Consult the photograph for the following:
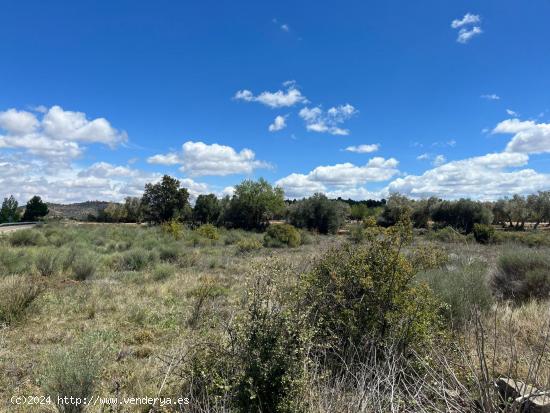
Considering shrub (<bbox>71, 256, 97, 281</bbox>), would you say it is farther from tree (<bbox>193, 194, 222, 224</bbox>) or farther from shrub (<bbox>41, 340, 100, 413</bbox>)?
tree (<bbox>193, 194, 222, 224</bbox>)

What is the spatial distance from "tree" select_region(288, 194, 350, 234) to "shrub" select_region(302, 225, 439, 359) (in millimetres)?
43301

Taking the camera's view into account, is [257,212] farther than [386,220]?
Yes

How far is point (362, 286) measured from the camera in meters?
5.14

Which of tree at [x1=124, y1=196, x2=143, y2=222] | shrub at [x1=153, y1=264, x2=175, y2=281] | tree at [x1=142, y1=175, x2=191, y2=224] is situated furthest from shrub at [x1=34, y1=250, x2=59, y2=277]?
tree at [x1=124, y1=196, x2=143, y2=222]

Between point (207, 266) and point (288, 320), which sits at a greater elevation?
point (288, 320)

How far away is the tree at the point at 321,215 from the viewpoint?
49562mm

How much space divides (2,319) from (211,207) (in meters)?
52.7

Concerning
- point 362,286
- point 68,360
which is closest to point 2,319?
point 68,360

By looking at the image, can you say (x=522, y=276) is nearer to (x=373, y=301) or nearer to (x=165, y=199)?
(x=373, y=301)

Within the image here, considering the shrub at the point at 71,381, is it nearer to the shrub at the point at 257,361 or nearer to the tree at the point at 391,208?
the shrub at the point at 257,361

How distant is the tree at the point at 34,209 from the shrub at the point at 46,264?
75.0 metres

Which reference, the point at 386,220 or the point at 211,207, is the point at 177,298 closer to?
the point at 386,220

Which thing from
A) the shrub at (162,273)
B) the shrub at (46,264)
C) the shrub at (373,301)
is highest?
the shrub at (373,301)

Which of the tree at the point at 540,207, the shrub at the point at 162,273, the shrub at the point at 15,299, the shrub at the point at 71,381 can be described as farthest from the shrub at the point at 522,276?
the tree at the point at 540,207
